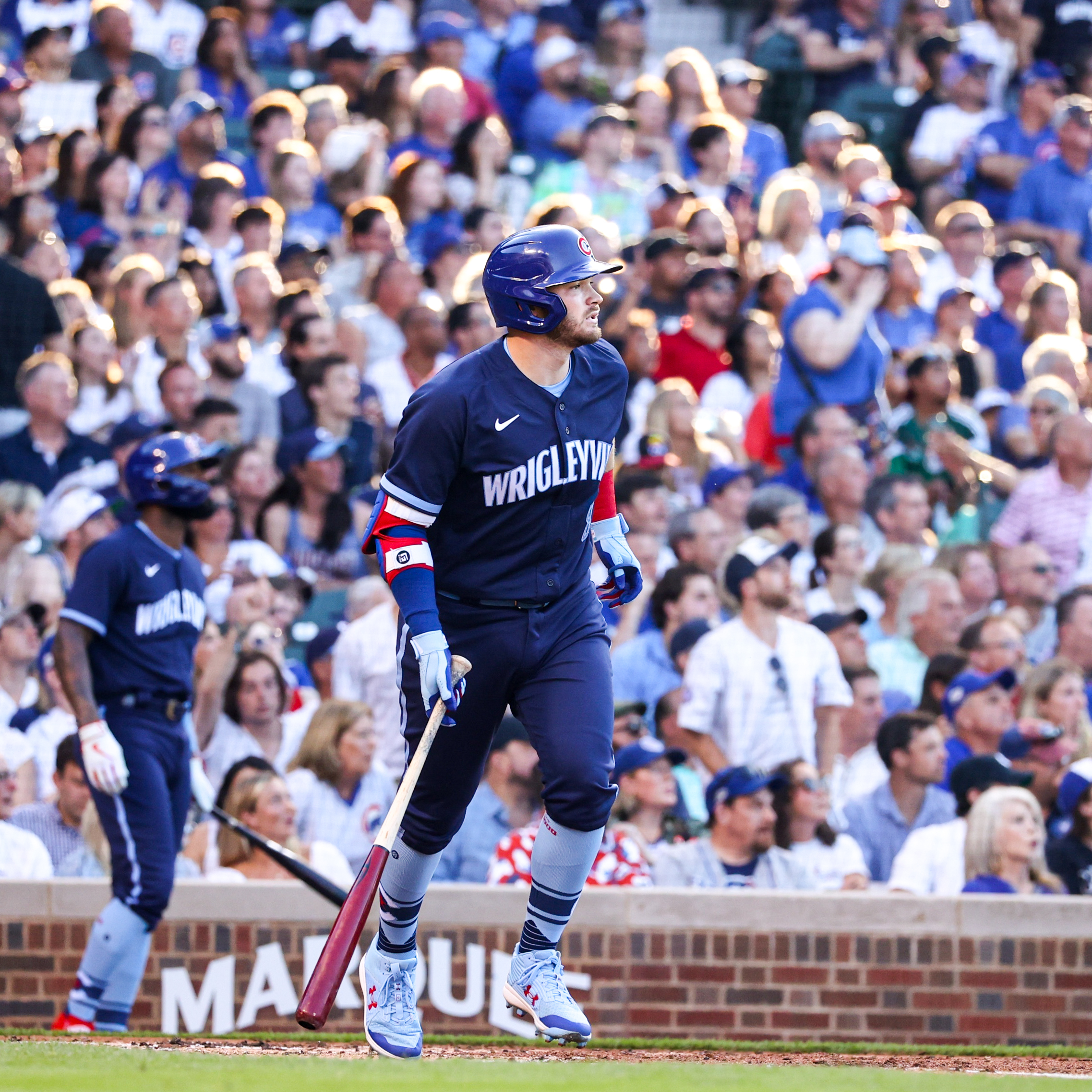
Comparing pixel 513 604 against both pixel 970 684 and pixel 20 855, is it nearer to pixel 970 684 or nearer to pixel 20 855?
pixel 20 855

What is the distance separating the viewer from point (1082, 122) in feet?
44.3

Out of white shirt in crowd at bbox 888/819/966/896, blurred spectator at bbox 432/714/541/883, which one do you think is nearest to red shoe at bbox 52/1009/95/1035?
blurred spectator at bbox 432/714/541/883

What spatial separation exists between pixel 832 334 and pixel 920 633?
76.9 inches

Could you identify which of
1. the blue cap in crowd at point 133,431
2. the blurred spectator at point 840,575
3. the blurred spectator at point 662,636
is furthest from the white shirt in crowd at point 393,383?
the blurred spectator at point 840,575

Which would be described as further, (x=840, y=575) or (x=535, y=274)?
(x=840, y=575)

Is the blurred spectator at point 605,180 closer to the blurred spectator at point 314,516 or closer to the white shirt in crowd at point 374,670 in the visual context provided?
the blurred spectator at point 314,516

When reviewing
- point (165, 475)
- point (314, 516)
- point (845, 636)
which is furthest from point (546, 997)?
point (314, 516)

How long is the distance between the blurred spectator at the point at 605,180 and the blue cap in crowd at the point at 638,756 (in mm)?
5167

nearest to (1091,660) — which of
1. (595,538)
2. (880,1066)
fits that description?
(880,1066)

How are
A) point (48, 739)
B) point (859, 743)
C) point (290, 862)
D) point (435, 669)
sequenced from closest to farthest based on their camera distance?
point (435, 669), point (290, 862), point (48, 739), point (859, 743)

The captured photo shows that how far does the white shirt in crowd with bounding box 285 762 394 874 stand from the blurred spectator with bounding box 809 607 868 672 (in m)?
2.20

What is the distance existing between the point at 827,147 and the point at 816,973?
7.05 meters

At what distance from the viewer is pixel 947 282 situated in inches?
512

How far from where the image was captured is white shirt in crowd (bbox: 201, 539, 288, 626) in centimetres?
941
